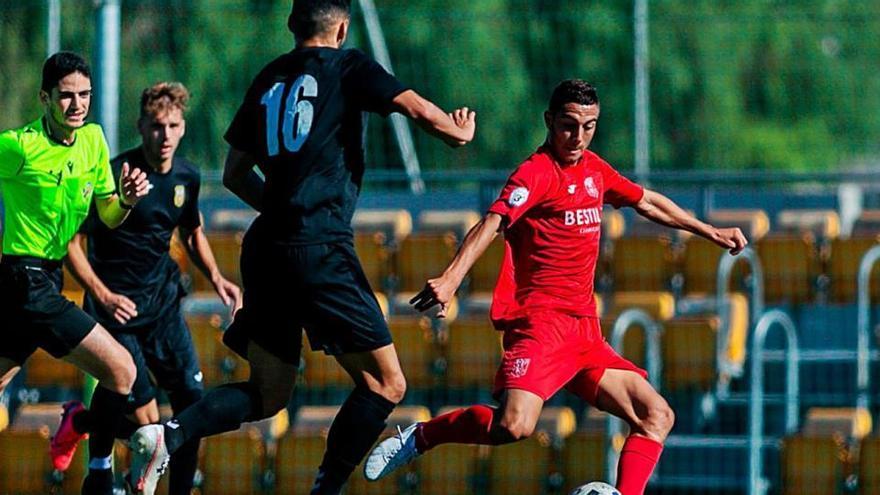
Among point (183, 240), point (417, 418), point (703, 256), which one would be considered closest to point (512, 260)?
point (183, 240)

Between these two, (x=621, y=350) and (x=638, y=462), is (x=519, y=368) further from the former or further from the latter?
(x=621, y=350)

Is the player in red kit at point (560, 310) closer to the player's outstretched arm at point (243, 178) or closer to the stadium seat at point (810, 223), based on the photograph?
the player's outstretched arm at point (243, 178)

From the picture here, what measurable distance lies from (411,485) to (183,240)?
8.69 ft

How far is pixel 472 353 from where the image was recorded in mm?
12305

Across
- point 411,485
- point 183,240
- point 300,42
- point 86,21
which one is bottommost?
point 411,485

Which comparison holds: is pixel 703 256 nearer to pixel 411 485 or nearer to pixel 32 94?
pixel 411 485

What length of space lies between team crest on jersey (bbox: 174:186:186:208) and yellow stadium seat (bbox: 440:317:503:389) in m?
2.88

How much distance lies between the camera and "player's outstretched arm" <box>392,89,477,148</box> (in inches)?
293

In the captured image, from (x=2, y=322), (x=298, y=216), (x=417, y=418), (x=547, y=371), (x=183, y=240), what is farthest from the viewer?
(x=417, y=418)

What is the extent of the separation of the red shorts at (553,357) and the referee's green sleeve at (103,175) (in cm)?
213

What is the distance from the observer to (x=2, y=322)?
9.15m

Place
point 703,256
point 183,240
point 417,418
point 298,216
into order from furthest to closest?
point 703,256 < point 417,418 < point 183,240 < point 298,216

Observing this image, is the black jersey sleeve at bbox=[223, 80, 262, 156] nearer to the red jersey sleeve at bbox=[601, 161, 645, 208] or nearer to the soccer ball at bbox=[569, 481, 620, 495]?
the red jersey sleeve at bbox=[601, 161, 645, 208]

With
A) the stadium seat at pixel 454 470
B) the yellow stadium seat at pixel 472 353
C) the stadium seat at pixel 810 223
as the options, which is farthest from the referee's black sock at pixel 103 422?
the stadium seat at pixel 810 223
